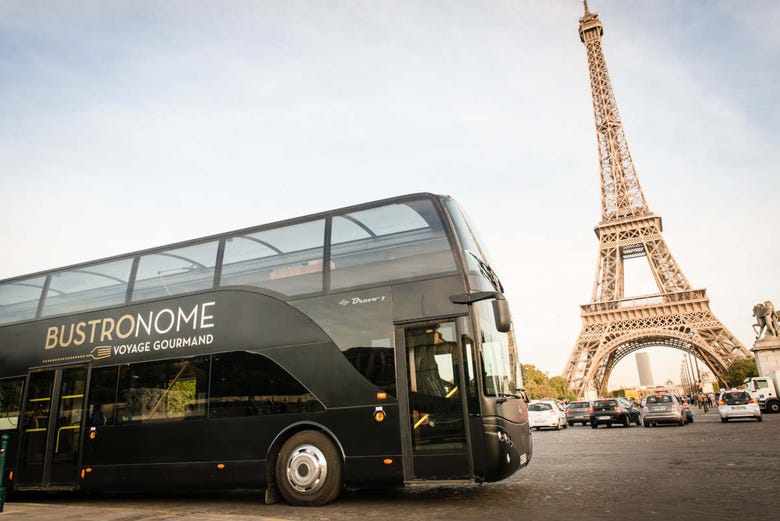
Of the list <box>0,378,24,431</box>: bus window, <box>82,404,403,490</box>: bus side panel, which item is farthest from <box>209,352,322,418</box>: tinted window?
<box>0,378,24,431</box>: bus window

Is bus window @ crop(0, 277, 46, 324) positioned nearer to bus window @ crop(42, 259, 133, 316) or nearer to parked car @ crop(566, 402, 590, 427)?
bus window @ crop(42, 259, 133, 316)

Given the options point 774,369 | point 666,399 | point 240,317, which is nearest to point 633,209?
point 774,369

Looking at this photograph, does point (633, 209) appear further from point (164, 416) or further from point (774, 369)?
point (164, 416)

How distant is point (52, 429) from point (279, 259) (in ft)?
15.1

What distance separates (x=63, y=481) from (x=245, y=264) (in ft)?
14.1

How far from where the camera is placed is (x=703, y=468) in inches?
330

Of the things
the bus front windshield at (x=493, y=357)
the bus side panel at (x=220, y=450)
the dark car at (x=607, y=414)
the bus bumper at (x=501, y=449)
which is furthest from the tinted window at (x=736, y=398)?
the bus side panel at (x=220, y=450)

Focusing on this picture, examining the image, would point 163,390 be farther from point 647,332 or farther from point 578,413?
point 647,332

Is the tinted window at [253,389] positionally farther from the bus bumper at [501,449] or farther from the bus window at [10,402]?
the bus window at [10,402]

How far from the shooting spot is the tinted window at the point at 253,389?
6988 millimetres

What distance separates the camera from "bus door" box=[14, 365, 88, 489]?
8.33m

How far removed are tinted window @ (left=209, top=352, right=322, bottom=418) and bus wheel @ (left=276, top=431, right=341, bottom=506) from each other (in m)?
0.41

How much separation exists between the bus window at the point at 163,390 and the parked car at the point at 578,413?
24.1m

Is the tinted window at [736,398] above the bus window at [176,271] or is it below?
below
